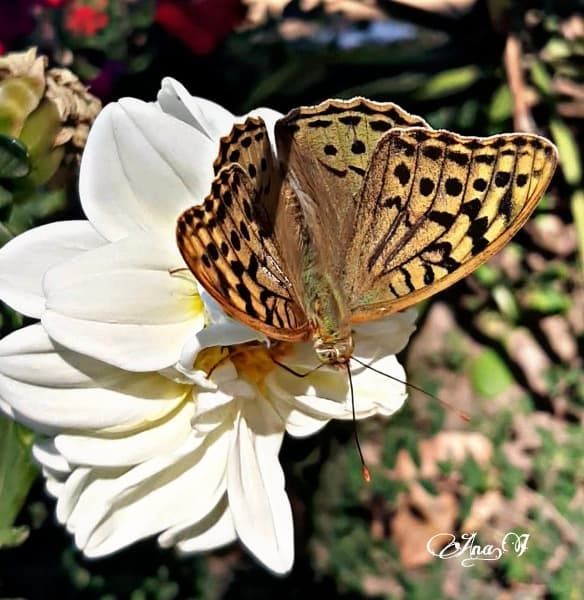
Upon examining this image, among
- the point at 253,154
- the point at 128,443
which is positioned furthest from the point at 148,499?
the point at 253,154

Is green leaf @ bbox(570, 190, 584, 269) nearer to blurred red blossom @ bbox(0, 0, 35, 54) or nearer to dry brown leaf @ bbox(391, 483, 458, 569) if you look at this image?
dry brown leaf @ bbox(391, 483, 458, 569)

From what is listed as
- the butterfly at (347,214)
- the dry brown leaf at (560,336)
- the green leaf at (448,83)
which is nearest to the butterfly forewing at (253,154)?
the butterfly at (347,214)

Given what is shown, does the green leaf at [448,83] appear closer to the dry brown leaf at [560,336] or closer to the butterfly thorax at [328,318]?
the dry brown leaf at [560,336]

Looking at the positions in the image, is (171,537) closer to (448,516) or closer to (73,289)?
(73,289)

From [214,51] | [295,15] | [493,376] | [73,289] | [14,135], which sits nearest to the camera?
[73,289]

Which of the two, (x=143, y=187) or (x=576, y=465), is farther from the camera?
(x=576, y=465)

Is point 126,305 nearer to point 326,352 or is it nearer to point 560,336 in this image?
point 326,352

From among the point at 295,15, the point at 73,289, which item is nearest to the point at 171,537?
the point at 73,289
